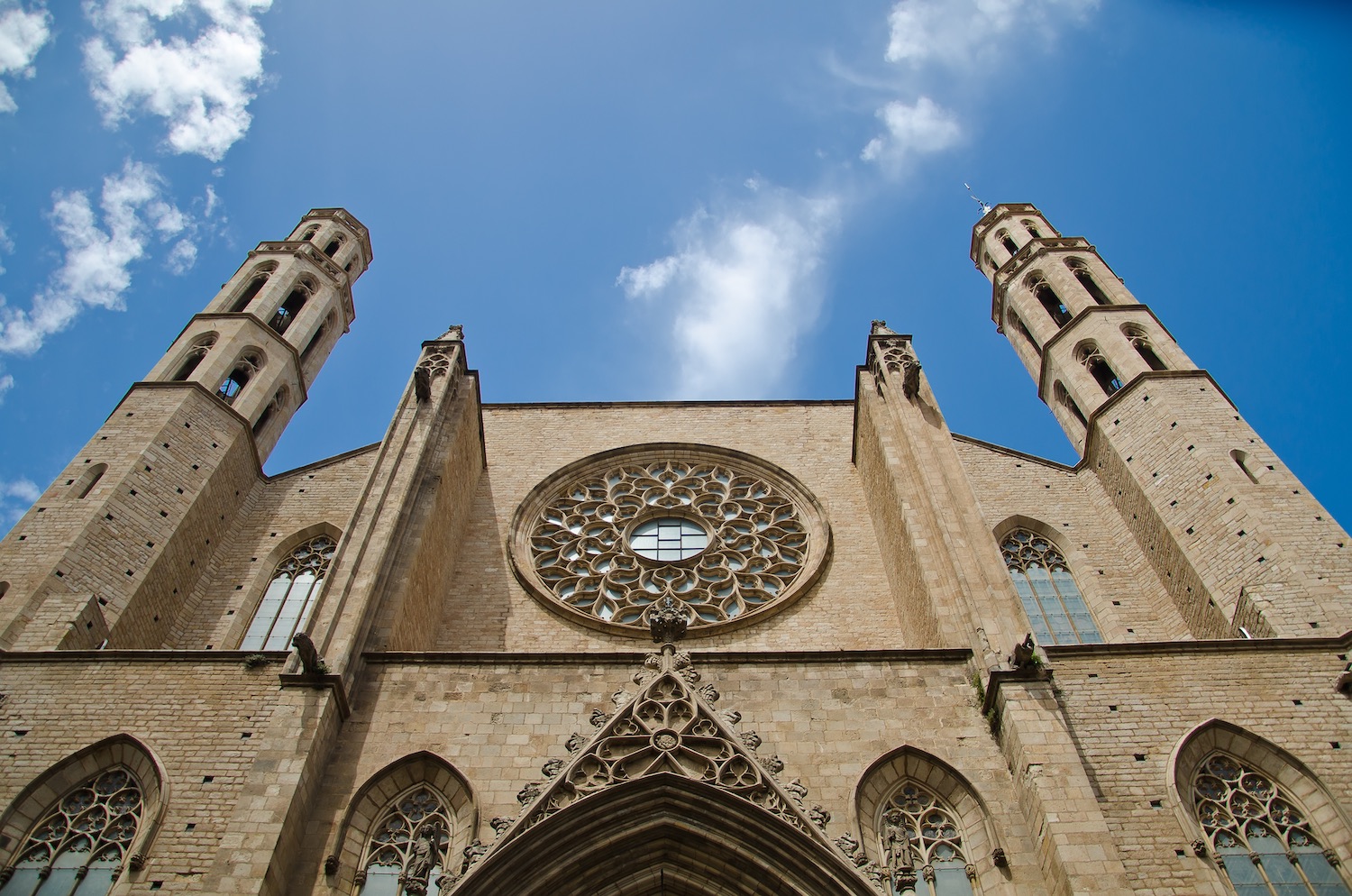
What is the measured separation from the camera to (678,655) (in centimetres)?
888

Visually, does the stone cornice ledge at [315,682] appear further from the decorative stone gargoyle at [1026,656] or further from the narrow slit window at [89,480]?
the decorative stone gargoyle at [1026,656]

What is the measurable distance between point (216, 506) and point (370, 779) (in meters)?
6.84

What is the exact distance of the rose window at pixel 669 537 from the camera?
12.8 metres

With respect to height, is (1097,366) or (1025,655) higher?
(1097,366)

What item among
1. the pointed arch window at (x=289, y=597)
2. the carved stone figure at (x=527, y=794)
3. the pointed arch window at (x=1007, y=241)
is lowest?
the carved stone figure at (x=527, y=794)

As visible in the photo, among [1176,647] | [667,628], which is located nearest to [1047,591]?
[1176,647]

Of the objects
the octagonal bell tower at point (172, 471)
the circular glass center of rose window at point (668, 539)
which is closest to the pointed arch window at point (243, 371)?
the octagonal bell tower at point (172, 471)

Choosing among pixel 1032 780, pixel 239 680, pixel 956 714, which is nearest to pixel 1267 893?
pixel 1032 780

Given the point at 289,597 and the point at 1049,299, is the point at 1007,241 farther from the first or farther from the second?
the point at 289,597

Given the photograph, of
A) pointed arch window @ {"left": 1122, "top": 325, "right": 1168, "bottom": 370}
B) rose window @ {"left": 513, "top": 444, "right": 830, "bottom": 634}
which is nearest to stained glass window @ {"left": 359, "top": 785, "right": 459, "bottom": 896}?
rose window @ {"left": 513, "top": 444, "right": 830, "bottom": 634}

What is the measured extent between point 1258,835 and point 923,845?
2.60 meters

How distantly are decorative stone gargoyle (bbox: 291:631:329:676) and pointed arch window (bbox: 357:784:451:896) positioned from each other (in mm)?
1265

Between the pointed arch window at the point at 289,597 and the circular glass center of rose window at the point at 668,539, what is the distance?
4111 millimetres

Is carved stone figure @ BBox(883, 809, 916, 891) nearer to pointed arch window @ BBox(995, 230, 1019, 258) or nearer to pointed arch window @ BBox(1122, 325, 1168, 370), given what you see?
pointed arch window @ BBox(1122, 325, 1168, 370)
